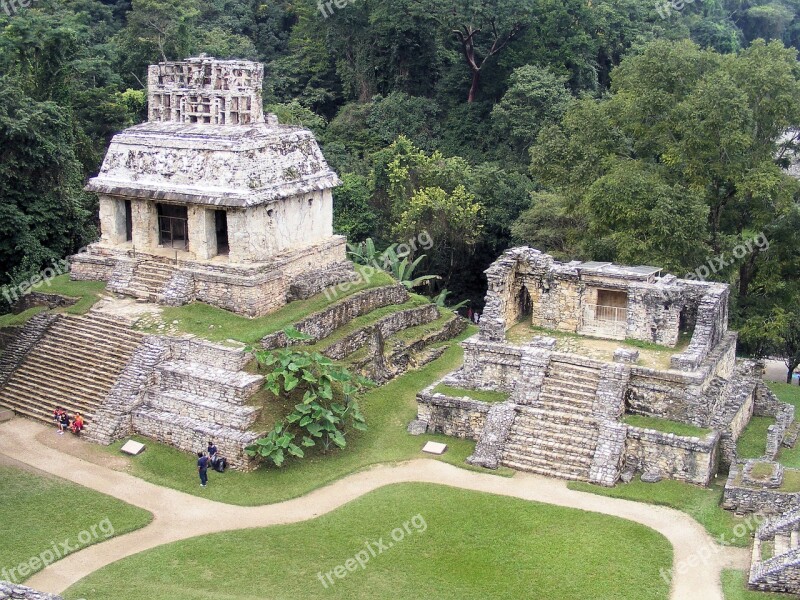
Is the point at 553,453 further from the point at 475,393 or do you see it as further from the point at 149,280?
the point at 149,280

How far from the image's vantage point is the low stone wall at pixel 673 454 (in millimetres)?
21953

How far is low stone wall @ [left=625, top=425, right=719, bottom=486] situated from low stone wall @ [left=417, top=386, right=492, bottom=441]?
3.53m

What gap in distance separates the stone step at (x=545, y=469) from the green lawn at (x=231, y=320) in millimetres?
6885

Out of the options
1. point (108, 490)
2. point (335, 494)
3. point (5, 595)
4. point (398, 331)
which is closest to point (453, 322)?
point (398, 331)

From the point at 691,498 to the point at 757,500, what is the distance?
1.34m

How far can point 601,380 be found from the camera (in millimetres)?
23672

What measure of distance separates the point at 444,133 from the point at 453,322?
1989 cm

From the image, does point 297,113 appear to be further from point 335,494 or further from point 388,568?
point 388,568

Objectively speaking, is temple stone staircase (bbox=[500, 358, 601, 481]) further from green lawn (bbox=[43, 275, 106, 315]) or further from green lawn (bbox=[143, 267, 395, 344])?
green lawn (bbox=[43, 275, 106, 315])

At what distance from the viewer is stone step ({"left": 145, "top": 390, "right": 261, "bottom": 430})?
23.1 metres

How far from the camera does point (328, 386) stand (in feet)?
76.9

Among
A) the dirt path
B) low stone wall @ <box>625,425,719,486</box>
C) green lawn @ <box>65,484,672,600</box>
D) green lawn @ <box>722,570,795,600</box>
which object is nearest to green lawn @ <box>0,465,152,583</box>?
the dirt path

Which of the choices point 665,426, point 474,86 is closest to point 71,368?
point 665,426

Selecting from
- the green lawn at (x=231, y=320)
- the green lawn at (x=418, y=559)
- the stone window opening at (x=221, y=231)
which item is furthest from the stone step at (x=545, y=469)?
the stone window opening at (x=221, y=231)
